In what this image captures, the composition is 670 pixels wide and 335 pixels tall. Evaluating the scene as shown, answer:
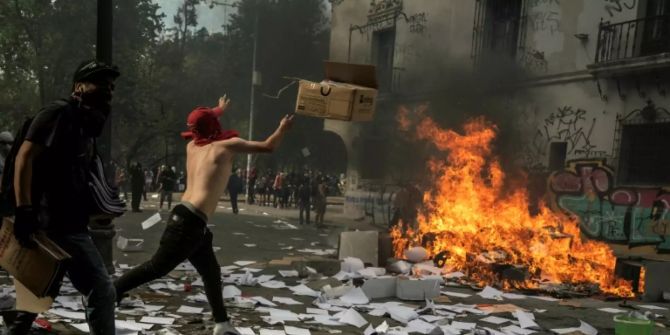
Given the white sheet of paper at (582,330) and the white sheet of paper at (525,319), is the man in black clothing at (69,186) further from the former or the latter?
the white sheet of paper at (582,330)

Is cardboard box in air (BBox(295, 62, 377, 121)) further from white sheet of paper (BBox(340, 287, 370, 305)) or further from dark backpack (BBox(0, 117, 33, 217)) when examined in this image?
white sheet of paper (BBox(340, 287, 370, 305))

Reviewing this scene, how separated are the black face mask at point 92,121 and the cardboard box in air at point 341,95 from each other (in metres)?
1.70

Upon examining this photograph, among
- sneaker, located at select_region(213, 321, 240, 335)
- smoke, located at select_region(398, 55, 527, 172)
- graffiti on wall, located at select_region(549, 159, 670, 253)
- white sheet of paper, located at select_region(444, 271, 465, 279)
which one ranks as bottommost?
white sheet of paper, located at select_region(444, 271, 465, 279)

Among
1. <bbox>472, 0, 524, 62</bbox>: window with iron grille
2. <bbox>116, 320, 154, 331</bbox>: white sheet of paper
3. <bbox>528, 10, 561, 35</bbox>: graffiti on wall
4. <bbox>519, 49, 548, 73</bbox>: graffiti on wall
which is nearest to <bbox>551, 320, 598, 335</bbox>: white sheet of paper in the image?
<bbox>116, 320, 154, 331</bbox>: white sheet of paper

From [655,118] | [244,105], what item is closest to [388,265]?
[655,118]

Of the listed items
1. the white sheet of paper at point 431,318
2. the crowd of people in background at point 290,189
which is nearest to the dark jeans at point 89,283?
the white sheet of paper at point 431,318

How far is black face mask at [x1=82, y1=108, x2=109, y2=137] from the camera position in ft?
10.7

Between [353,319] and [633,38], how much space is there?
8669 millimetres

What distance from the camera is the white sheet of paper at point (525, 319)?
5530 mm

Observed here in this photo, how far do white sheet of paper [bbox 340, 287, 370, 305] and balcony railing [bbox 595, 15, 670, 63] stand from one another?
24.8ft

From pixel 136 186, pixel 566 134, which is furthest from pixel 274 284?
pixel 136 186

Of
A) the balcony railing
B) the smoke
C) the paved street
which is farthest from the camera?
the smoke

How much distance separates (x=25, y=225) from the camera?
9.57ft

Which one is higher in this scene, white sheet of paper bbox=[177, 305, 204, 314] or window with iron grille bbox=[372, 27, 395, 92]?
window with iron grille bbox=[372, 27, 395, 92]
